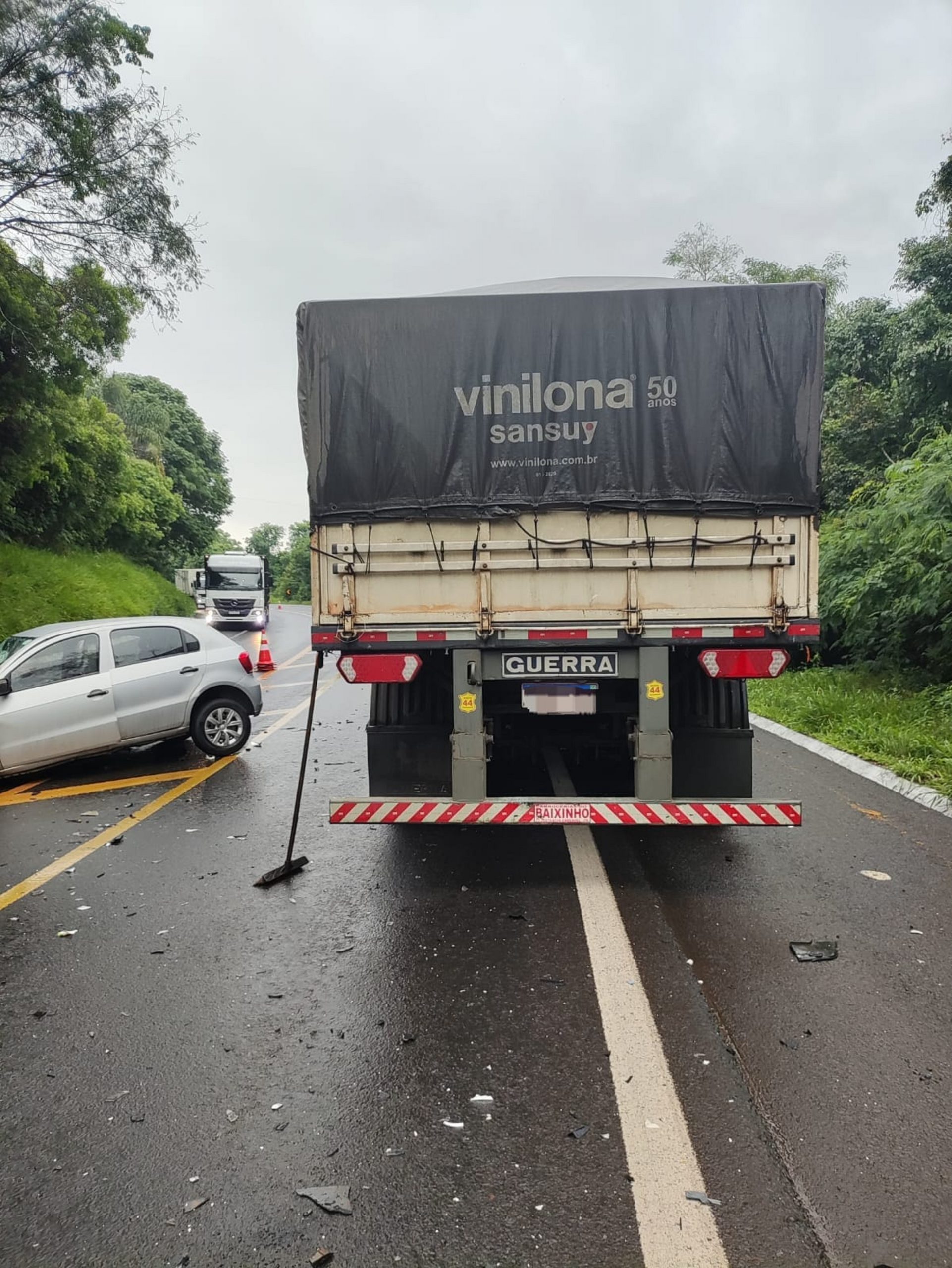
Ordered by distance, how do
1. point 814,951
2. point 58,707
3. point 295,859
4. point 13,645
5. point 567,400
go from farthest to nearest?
point 13,645 < point 58,707 < point 295,859 < point 567,400 < point 814,951

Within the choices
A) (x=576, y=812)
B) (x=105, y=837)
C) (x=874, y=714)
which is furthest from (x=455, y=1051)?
(x=874, y=714)

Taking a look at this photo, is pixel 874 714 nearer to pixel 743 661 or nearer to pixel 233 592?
pixel 743 661

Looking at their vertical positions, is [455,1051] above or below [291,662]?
below

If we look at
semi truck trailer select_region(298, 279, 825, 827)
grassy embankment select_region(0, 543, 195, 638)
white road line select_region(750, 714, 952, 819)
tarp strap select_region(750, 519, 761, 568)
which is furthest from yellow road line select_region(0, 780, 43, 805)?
grassy embankment select_region(0, 543, 195, 638)

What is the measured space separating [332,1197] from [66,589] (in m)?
20.9

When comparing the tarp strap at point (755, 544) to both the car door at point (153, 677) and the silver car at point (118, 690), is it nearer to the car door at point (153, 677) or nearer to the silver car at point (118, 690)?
the silver car at point (118, 690)

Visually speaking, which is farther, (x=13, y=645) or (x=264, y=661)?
(x=264, y=661)

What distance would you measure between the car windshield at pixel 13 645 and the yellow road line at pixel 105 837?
2.02m

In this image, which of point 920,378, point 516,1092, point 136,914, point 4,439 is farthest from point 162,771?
point 920,378

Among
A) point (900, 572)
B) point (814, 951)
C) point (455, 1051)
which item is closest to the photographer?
point (455, 1051)

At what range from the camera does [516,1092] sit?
2814mm

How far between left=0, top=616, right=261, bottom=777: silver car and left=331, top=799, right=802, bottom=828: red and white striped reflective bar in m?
4.27

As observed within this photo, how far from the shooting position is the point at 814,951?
3.87 meters

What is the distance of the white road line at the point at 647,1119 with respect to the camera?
217cm
